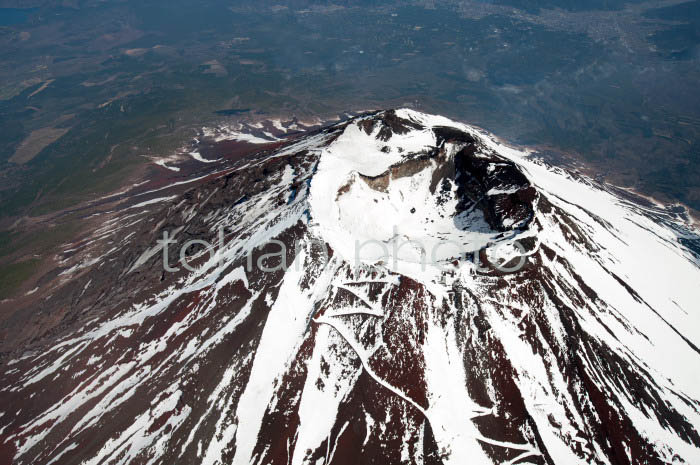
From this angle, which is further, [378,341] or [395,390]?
[378,341]

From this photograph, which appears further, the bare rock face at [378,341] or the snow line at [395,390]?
the bare rock face at [378,341]

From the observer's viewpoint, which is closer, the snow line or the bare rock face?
the snow line

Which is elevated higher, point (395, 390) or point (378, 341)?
point (378, 341)

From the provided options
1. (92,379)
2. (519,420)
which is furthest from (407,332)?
(92,379)

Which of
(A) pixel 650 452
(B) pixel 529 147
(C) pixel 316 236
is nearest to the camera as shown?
(A) pixel 650 452

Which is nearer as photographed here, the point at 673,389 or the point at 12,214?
the point at 673,389

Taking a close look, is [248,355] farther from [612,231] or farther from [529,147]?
[529,147]

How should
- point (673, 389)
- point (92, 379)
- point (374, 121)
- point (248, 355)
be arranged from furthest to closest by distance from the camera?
point (374, 121), point (92, 379), point (248, 355), point (673, 389)

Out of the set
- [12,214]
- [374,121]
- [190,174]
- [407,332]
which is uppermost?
[374,121]
